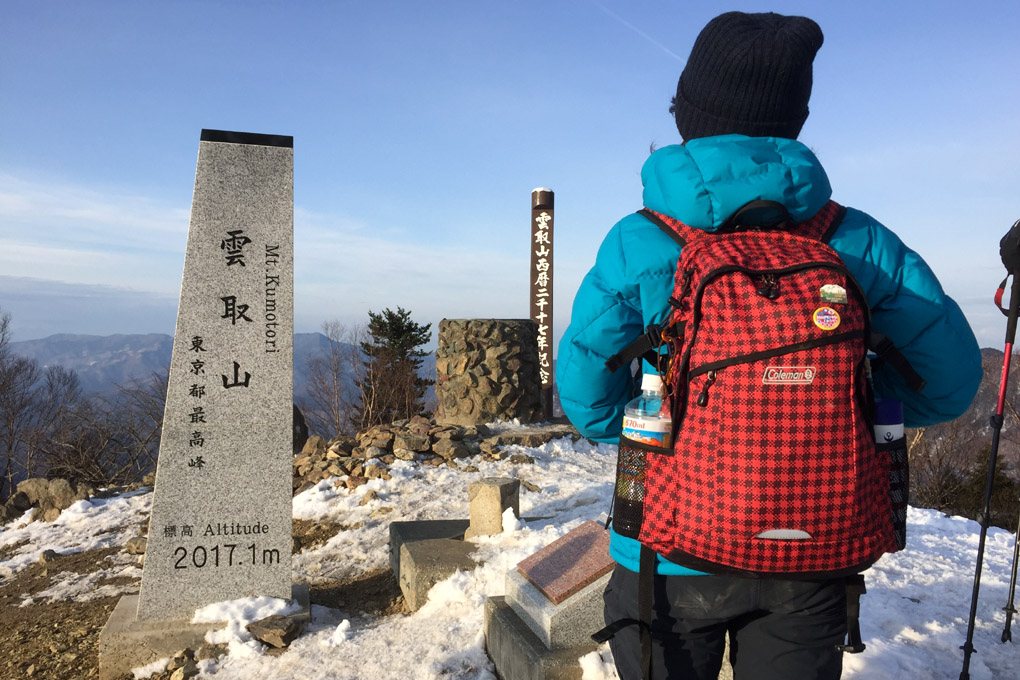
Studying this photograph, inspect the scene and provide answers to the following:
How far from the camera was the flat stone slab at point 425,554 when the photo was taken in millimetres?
4148

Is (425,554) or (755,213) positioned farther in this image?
(425,554)

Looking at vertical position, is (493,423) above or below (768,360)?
below

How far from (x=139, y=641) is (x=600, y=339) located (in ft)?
11.3

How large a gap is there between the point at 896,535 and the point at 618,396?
0.67 metres

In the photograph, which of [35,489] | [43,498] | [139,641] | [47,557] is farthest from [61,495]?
[139,641]

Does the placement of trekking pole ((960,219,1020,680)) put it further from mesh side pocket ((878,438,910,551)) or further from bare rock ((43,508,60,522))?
bare rock ((43,508,60,522))

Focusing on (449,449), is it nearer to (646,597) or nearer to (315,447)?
(315,447)

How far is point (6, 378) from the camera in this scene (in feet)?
87.2

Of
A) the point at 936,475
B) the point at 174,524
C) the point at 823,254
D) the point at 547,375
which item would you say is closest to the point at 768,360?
the point at 823,254

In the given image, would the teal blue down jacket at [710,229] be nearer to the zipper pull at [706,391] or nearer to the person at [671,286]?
the person at [671,286]

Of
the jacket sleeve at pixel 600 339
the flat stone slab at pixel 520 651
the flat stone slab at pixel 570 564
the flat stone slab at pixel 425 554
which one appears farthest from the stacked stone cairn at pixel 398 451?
the jacket sleeve at pixel 600 339

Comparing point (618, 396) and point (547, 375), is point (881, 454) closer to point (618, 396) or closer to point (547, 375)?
point (618, 396)

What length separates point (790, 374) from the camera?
1264 mm

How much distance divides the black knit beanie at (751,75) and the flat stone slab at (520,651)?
7.24 feet
